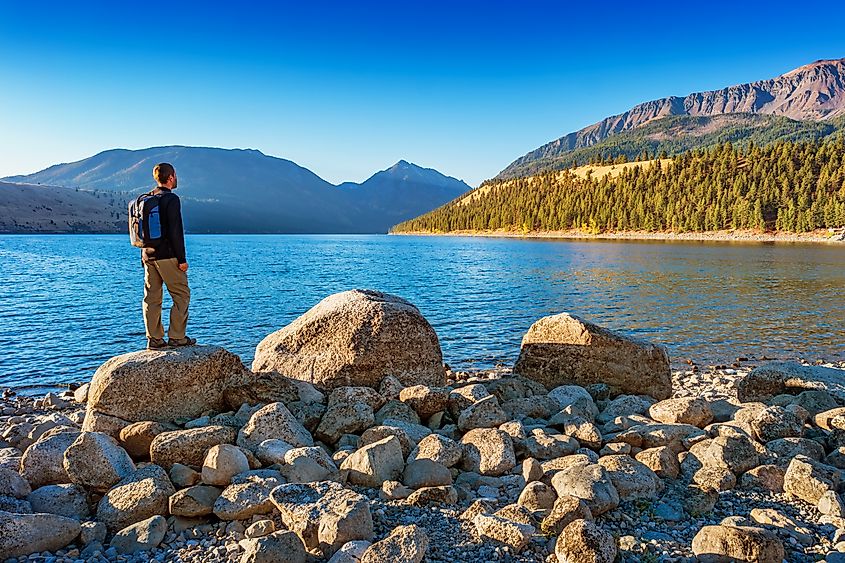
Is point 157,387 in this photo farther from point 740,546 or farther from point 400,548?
point 740,546

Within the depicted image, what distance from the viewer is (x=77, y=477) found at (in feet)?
23.8

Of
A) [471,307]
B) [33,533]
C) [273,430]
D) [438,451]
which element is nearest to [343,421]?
[273,430]

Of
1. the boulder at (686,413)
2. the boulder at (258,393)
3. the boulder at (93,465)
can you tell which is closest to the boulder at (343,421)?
the boulder at (258,393)

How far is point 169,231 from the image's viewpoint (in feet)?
32.9

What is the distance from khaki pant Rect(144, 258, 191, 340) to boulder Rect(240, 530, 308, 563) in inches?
235

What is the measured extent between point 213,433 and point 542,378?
9010mm

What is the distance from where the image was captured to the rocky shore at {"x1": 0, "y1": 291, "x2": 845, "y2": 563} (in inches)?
236

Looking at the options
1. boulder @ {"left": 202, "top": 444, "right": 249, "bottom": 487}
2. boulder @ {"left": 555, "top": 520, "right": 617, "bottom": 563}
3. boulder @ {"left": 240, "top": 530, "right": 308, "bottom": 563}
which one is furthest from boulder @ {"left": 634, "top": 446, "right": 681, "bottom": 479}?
boulder @ {"left": 202, "top": 444, "right": 249, "bottom": 487}

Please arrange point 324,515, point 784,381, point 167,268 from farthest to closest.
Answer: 1. point 784,381
2. point 167,268
3. point 324,515

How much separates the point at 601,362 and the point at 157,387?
1051 cm

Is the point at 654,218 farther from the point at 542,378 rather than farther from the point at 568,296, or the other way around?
the point at 542,378

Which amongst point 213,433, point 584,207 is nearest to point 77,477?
point 213,433

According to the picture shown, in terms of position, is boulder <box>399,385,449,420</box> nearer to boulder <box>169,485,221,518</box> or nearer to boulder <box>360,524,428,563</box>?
boulder <box>169,485,221,518</box>

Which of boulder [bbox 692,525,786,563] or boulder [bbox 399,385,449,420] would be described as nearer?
boulder [bbox 692,525,786,563]
